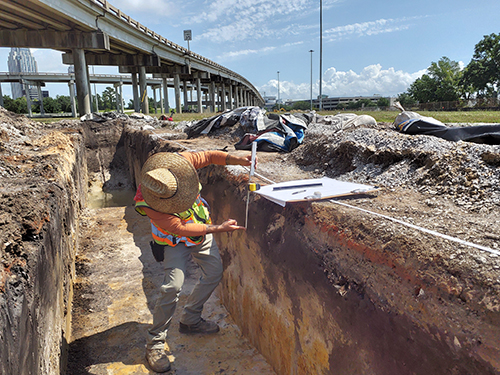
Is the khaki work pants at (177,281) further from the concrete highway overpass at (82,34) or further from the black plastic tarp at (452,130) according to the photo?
the concrete highway overpass at (82,34)

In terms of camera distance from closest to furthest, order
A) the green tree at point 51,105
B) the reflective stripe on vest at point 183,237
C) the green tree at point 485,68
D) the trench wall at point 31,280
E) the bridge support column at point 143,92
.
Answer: the trench wall at point 31,280, the reflective stripe on vest at point 183,237, the bridge support column at point 143,92, the green tree at point 485,68, the green tree at point 51,105

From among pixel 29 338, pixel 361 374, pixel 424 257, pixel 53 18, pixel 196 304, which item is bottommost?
pixel 196 304

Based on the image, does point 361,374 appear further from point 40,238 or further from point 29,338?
point 40,238

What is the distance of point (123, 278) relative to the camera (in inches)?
211

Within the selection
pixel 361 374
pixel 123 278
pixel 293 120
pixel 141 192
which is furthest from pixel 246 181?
pixel 293 120

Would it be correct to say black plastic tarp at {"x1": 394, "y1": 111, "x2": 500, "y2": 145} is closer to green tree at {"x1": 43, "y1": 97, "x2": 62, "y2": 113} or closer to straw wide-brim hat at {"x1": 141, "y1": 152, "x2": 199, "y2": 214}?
straw wide-brim hat at {"x1": 141, "y1": 152, "x2": 199, "y2": 214}

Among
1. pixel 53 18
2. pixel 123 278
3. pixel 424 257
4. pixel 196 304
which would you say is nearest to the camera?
pixel 424 257

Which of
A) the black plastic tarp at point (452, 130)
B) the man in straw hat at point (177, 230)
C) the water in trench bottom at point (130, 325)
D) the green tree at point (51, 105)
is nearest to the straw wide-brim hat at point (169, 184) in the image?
the man in straw hat at point (177, 230)

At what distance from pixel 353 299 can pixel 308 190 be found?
1.26m

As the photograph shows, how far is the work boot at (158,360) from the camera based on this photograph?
3270 mm

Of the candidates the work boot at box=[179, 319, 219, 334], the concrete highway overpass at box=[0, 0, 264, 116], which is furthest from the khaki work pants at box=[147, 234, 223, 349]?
the concrete highway overpass at box=[0, 0, 264, 116]

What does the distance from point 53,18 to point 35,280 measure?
19972mm

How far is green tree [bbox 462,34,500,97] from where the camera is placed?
132ft

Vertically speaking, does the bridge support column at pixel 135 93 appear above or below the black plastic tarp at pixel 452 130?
above
